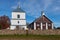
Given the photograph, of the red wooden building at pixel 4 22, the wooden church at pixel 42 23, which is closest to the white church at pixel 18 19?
the wooden church at pixel 42 23

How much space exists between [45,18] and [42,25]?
355 cm

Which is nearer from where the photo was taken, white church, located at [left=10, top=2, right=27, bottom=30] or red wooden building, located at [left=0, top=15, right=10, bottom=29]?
white church, located at [left=10, top=2, right=27, bottom=30]

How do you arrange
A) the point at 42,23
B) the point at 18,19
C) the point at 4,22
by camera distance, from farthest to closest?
1. the point at 4,22
2. the point at 42,23
3. the point at 18,19

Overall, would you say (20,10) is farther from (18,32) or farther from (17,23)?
(18,32)

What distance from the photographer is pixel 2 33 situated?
161 ft

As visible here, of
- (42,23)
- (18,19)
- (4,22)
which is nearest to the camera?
(18,19)

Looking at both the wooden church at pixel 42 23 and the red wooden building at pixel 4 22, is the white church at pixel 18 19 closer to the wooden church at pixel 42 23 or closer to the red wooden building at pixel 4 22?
the wooden church at pixel 42 23

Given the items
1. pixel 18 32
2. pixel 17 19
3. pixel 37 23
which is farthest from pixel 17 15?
pixel 18 32

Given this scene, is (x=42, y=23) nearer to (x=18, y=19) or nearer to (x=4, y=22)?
(x=18, y=19)

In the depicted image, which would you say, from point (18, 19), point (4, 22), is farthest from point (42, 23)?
point (4, 22)

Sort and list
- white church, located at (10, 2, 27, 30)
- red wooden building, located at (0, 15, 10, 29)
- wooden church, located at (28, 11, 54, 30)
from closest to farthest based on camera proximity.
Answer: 1. white church, located at (10, 2, 27, 30)
2. wooden church, located at (28, 11, 54, 30)
3. red wooden building, located at (0, 15, 10, 29)

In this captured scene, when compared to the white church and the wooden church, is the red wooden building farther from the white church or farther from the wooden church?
the wooden church

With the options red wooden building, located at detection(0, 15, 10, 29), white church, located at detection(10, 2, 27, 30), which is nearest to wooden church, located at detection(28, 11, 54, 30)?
white church, located at detection(10, 2, 27, 30)

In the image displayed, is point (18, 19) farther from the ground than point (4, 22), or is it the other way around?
point (18, 19)
